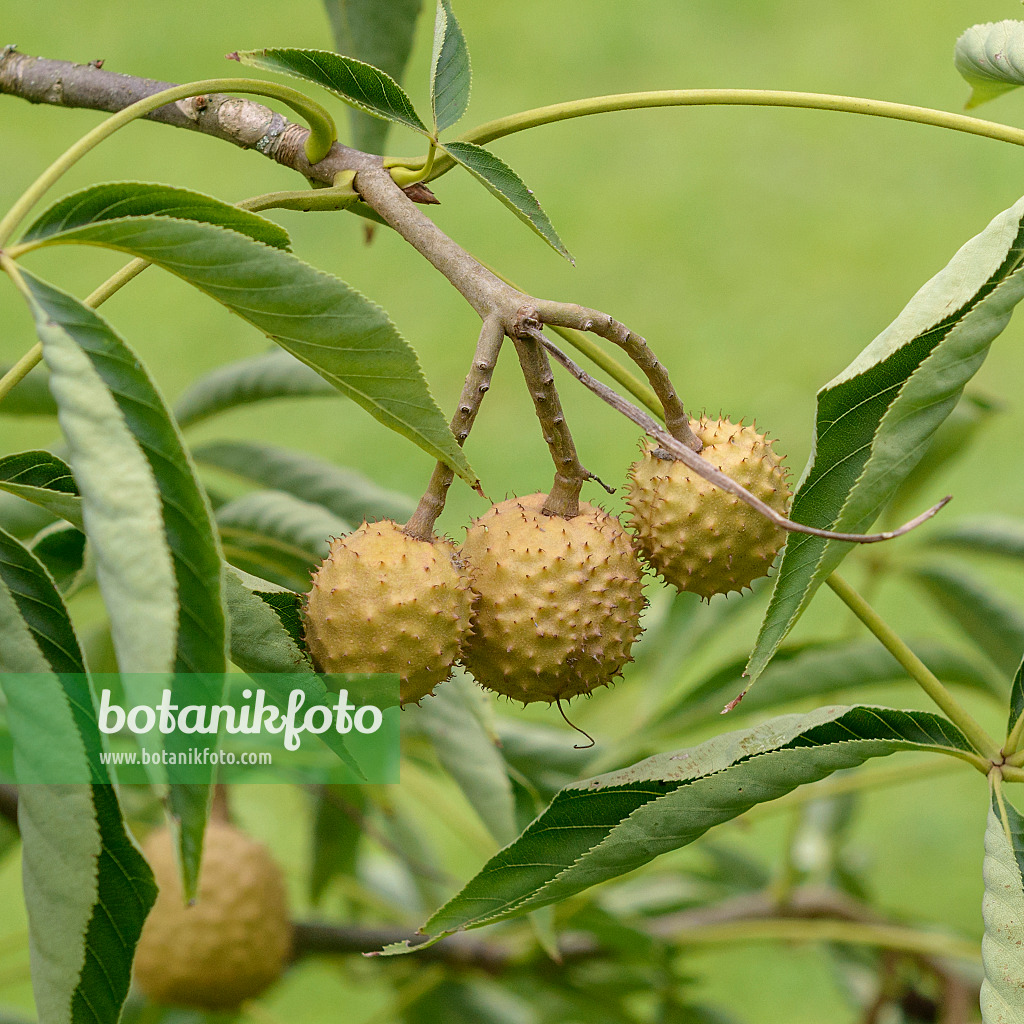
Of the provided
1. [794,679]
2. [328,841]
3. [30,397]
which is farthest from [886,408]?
[328,841]

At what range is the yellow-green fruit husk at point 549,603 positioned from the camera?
0.75m

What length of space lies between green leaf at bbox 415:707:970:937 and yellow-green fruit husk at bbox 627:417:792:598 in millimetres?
103

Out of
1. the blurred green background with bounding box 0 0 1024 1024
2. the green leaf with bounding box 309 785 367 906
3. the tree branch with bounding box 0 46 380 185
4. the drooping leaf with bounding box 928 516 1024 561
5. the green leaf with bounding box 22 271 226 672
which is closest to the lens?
the green leaf with bounding box 22 271 226 672

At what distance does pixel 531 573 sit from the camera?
756 millimetres

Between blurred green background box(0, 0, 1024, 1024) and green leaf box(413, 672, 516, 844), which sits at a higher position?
blurred green background box(0, 0, 1024, 1024)

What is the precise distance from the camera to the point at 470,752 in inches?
38.8

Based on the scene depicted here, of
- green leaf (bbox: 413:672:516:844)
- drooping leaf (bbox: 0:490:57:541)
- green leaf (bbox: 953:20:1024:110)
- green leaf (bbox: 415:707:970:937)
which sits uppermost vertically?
green leaf (bbox: 953:20:1024:110)

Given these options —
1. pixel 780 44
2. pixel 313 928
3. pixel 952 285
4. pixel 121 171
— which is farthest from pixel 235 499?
pixel 780 44

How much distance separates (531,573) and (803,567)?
0.18 m

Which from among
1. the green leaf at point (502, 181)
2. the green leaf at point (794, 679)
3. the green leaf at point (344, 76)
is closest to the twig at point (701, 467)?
the green leaf at point (502, 181)

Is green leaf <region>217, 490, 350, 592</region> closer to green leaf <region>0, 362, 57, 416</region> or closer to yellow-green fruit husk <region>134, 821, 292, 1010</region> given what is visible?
green leaf <region>0, 362, 57, 416</region>

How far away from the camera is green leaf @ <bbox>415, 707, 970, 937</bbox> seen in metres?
0.70

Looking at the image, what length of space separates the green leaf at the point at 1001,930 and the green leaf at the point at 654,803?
3.2 inches

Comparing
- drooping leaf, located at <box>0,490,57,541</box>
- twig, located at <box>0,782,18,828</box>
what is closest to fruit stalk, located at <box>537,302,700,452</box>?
drooping leaf, located at <box>0,490,57,541</box>
